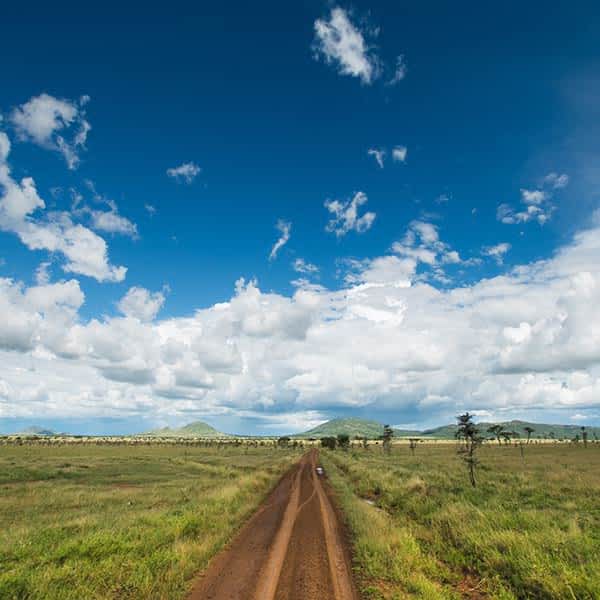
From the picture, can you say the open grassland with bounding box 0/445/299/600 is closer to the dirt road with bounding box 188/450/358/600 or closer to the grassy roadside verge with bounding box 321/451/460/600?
the dirt road with bounding box 188/450/358/600

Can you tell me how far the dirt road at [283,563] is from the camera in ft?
35.1

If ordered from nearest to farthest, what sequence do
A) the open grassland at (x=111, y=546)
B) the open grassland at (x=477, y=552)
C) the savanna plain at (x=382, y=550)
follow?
the open grassland at (x=111, y=546), the savanna plain at (x=382, y=550), the open grassland at (x=477, y=552)

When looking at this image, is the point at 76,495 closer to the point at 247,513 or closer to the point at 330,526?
the point at 247,513

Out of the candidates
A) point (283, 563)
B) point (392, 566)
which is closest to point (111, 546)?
point (283, 563)

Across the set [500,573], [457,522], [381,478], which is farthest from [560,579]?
[381,478]

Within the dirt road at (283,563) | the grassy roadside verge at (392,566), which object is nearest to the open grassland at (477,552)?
the grassy roadside verge at (392,566)

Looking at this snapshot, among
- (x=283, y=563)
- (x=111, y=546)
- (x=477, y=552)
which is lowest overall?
(x=283, y=563)

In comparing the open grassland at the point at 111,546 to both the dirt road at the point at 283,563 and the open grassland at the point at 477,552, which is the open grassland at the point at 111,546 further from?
the open grassland at the point at 477,552

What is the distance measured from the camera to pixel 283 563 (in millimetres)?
13125

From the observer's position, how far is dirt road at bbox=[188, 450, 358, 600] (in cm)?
1071

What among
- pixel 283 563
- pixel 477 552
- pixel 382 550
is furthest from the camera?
pixel 382 550

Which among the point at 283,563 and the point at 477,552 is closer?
the point at 283,563

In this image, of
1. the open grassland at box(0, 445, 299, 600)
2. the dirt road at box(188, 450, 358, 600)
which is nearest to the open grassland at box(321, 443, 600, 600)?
the dirt road at box(188, 450, 358, 600)

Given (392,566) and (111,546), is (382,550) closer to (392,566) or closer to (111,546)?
(392,566)
